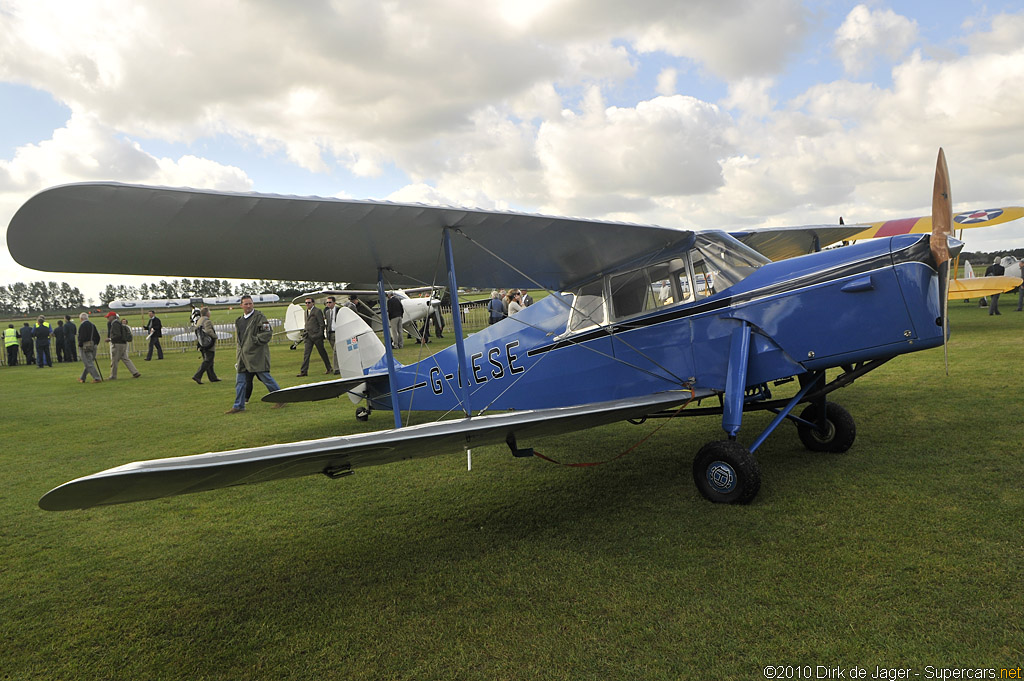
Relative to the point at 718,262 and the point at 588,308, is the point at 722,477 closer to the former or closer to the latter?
the point at 718,262

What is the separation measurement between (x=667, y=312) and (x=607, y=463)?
5.01 feet

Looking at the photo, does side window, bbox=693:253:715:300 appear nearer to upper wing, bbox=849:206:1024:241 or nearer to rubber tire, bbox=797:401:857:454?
rubber tire, bbox=797:401:857:454

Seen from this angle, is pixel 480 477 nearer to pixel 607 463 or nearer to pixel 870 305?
pixel 607 463

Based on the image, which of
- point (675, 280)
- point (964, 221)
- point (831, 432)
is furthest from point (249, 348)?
point (964, 221)

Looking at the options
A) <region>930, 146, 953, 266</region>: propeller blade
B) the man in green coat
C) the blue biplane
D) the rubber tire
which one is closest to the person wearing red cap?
the man in green coat

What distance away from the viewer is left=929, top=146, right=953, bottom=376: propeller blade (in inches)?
146

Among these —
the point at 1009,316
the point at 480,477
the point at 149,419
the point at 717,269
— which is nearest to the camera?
the point at 717,269

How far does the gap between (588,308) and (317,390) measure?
3.45m

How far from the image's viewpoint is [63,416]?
30.4ft

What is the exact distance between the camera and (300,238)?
394 centimetres

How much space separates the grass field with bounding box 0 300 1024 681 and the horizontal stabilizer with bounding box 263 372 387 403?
5.47ft

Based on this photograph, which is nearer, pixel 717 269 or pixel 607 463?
pixel 717 269

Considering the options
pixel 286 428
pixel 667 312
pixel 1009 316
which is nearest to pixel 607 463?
pixel 667 312

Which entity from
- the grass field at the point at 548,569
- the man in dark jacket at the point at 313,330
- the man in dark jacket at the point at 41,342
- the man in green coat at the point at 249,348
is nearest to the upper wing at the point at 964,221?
the grass field at the point at 548,569
